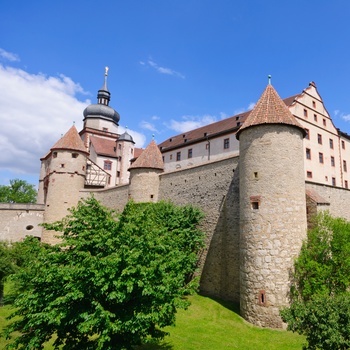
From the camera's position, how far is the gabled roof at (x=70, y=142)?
3272cm

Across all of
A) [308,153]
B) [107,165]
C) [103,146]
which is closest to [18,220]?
[107,165]

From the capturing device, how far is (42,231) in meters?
32.3

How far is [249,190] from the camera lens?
52.3 feet

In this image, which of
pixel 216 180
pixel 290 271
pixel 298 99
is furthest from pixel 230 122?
pixel 290 271

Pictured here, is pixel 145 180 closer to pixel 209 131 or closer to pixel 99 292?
pixel 209 131

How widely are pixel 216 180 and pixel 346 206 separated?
8.89 metres

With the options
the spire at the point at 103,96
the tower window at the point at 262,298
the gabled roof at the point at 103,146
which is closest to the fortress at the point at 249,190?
the tower window at the point at 262,298

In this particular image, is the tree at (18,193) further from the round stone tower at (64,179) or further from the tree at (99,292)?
the tree at (99,292)

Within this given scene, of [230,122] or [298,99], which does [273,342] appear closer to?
[298,99]

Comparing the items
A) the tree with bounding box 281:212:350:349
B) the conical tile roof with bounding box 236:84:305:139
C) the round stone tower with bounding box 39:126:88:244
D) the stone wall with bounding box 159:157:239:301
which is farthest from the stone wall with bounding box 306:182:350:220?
the round stone tower with bounding box 39:126:88:244

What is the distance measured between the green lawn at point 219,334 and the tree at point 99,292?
3999 millimetres

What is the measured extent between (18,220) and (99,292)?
28.7 metres

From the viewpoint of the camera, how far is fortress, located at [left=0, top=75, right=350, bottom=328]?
14.7 metres

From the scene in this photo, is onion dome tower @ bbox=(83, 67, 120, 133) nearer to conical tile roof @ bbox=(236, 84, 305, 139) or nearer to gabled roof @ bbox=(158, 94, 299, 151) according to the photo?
gabled roof @ bbox=(158, 94, 299, 151)
